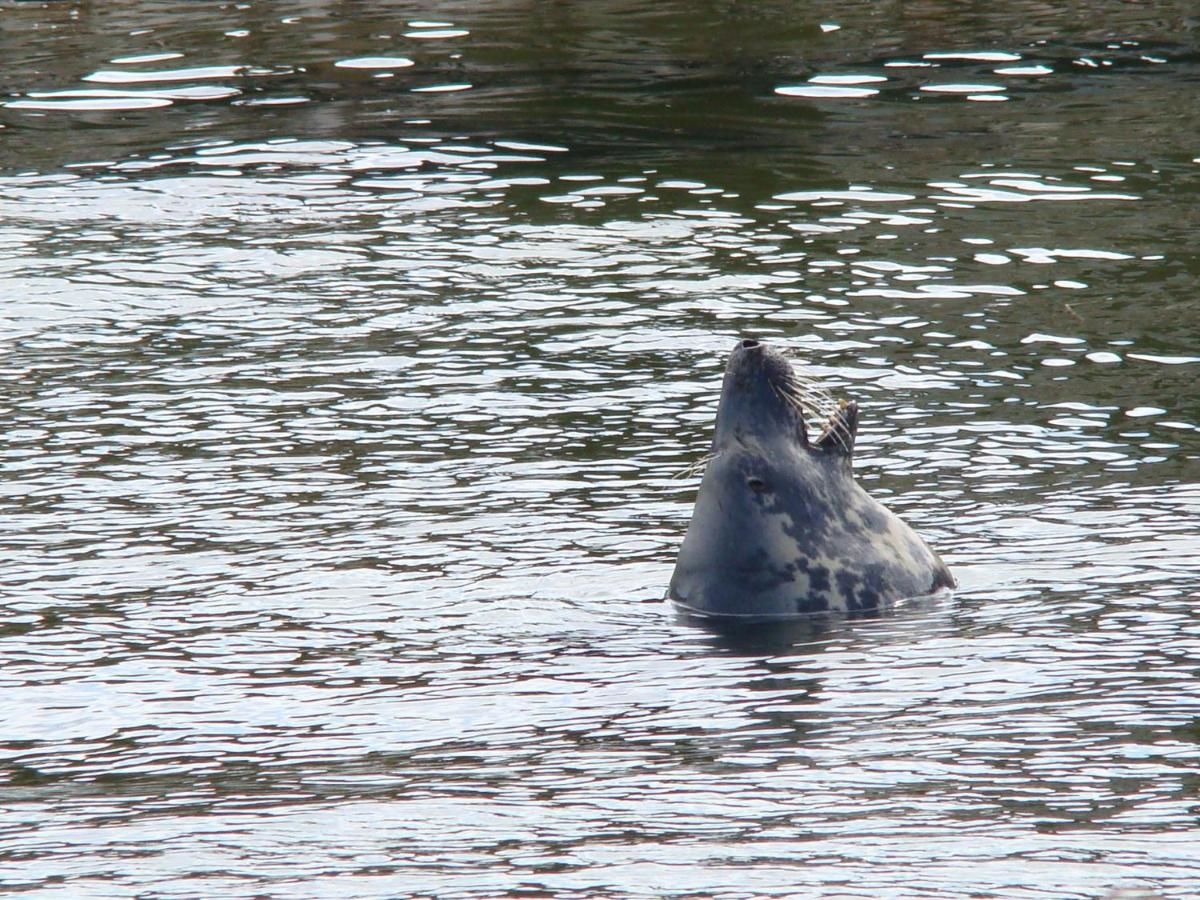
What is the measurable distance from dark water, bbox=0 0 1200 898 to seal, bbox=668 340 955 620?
27 centimetres

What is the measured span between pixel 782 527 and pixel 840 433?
1.35 feet

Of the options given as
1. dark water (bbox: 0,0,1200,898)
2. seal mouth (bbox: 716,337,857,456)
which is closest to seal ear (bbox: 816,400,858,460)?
seal mouth (bbox: 716,337,857,456)

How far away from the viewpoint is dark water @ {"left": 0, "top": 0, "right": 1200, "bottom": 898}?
20.4 feet

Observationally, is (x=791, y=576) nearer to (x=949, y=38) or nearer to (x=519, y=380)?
(x=519, y=380)

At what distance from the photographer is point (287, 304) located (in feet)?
43.7

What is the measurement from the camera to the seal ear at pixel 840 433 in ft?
27.4

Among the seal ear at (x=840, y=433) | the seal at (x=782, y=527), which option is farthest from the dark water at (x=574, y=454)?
the seal ear at (x=840, y=433)

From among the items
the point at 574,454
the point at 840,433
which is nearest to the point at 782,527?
the point at 840,433

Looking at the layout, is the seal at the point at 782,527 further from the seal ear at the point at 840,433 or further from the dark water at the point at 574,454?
the dark water at the point at 574,454

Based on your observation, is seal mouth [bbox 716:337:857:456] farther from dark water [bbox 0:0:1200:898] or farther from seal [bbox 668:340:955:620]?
dark water [bbox 0:0:1200:898]

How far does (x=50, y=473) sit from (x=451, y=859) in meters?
→ 5.01

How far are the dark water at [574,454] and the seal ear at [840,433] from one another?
71cm

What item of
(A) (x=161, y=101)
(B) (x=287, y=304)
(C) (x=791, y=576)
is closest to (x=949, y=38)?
(A) (x=161, y=101)

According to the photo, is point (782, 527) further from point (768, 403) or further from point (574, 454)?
point (574, 454)
